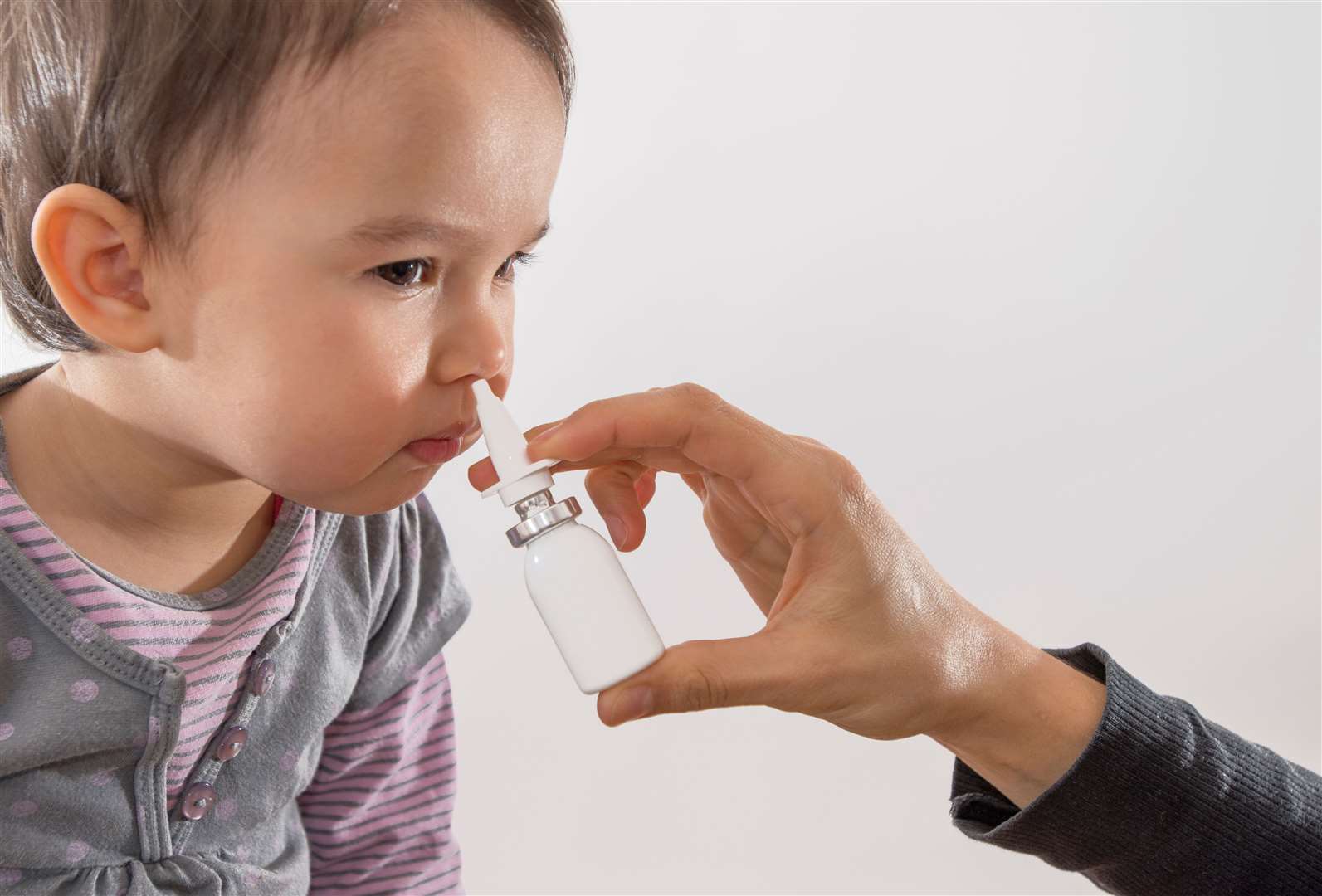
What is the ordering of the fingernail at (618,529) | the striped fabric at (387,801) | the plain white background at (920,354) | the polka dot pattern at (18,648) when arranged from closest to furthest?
the polka dot pattern at (18,648) < the fingernail at (618,529) < the striped fabric at (387,801) < the plain white background at (920,354)

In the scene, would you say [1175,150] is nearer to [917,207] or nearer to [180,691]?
[917,207]

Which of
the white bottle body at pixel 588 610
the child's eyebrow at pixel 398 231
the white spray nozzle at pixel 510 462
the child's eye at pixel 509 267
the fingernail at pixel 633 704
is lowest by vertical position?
the fingernail at pixel 633 704

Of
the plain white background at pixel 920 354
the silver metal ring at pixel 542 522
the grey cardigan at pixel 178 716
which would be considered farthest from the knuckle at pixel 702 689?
the plain white background at pixel 920 354

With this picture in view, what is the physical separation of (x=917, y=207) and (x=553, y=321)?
48cm

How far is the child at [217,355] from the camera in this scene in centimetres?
72

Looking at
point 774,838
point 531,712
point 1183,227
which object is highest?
point 1183,227

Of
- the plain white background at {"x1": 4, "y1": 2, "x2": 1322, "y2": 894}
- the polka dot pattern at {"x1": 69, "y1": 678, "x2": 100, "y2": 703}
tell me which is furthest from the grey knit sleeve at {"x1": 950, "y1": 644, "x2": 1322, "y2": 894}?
the plain white background at {"x1": 4, "y1": 2, "x2": 1322, "y2": 894}

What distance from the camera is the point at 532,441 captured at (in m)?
0.78

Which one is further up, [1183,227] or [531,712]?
[1183,227]

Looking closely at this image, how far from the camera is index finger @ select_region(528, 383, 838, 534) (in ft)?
2.59

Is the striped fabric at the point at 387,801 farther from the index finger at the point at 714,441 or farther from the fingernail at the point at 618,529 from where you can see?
the index finger at the point at 714,441

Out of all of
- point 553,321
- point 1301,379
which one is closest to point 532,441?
point 553,321

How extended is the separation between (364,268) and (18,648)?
1.07 feet

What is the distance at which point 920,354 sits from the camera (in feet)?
5.49
